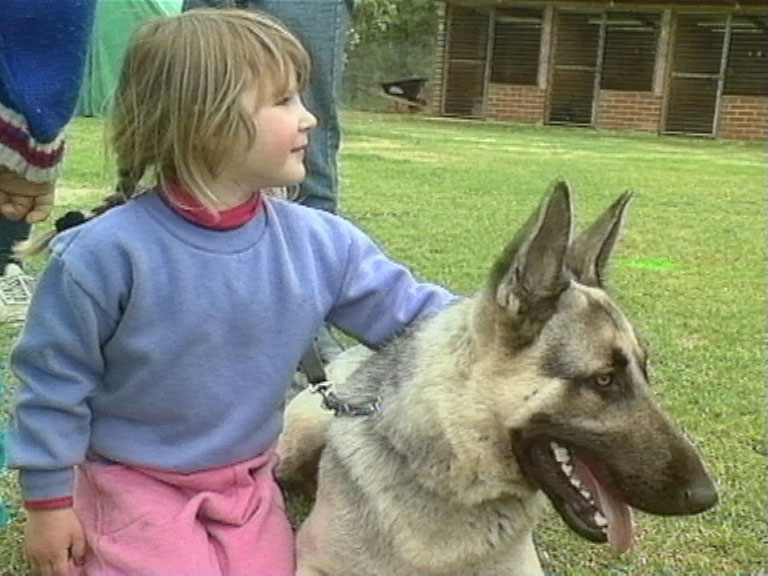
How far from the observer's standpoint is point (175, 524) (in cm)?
260

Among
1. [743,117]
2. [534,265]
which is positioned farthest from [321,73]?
[743,117]

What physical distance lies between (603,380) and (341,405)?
631 mm

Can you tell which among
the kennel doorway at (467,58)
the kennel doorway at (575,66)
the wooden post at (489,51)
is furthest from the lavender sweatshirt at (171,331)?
the kennel doorway at (467,58)

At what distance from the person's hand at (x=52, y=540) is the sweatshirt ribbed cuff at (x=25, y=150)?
758 mm

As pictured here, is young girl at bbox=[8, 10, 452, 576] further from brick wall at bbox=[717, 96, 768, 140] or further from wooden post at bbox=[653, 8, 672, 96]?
wooden post at bbox=[653, 8, 672, 96]

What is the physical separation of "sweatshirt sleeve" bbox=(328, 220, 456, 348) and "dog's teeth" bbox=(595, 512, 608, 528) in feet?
1.95

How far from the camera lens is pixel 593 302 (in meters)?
2.49

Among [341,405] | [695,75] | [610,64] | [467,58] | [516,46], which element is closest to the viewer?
[341,405]

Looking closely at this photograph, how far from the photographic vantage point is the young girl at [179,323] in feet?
8.10

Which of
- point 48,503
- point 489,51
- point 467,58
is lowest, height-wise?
point 467,58

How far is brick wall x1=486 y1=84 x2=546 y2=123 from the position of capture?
2689 cm

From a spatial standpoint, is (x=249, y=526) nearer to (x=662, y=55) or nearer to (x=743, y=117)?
(x=743, y=117)

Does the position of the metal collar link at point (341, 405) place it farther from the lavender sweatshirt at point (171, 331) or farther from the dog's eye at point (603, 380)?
the dog's eye at point (603, 380)

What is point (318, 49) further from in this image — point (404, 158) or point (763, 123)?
point (763, 123)
